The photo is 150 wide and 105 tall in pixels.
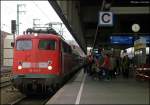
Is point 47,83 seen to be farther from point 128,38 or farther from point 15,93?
point 128,38

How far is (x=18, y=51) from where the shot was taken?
23.0m

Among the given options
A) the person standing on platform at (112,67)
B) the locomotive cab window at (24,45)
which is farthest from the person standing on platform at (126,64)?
the locomotive cab window at (24,45)

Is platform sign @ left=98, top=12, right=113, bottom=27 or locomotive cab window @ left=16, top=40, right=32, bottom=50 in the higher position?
platform sign @ left=98, top=12, right=113, bottom=27

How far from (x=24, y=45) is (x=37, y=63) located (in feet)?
4.23

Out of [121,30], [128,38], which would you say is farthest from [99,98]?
[121,30]

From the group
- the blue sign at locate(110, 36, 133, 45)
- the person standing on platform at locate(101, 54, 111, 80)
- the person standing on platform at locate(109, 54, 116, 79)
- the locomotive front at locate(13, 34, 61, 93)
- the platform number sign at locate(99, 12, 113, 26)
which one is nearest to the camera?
the locomotive front at locate(13, 34, 61, 93)

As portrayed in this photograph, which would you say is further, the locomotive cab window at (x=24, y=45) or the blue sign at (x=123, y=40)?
the blue sign at (x=123, y=40)

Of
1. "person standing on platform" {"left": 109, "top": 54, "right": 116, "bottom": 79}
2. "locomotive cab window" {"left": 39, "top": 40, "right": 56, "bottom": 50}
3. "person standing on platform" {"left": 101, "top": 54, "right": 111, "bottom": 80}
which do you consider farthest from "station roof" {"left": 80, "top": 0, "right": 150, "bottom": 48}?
"locomotive cab window" {"left": 39, "top": 40, "right": 56, "bottom": 50}

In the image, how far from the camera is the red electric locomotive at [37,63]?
72.2ft

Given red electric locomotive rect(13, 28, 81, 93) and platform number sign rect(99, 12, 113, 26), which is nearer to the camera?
red electric locomotive rect(13, 28, 81, 93)

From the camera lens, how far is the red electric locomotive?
72.2 feet

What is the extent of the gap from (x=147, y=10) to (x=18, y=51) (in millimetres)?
9036

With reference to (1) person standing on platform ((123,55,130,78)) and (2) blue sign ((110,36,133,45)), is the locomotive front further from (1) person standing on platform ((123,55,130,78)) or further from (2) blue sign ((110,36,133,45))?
(2) blue sign ((110,36,133,45))

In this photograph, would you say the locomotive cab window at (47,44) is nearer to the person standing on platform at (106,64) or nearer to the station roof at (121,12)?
the station roof at (121,12)
